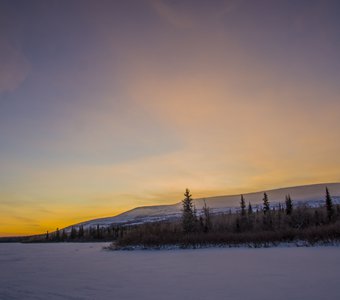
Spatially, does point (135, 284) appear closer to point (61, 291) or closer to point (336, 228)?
point (61, 291)

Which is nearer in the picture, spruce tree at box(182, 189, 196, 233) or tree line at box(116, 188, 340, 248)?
tree line at box(116, 188, 340, 248)

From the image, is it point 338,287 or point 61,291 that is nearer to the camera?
point 338,287

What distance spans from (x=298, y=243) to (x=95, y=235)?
11014 centimetres

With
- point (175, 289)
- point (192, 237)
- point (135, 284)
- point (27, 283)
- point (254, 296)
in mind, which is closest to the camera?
point (254, 296)

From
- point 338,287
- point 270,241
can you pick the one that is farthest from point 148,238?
point 338,287

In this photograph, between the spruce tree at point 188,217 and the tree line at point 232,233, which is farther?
the spruce tree at point 188,217

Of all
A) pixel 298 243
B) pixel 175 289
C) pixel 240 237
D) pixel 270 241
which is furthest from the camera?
pixel 240 237

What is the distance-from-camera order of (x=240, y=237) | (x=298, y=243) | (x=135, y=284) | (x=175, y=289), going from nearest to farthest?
(x=175, y=289) → (x=135, y=284) → (x=298, y=243) → (x=240, y=237)

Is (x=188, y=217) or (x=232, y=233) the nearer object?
(x=232, y=233)

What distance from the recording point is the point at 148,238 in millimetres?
50938

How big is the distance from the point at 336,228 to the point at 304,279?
30.0 meters

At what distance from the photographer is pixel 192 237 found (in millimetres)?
48844

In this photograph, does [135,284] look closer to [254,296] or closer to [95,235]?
[254,296]

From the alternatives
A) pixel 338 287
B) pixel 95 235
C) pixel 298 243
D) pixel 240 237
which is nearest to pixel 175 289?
pixel 338 287
